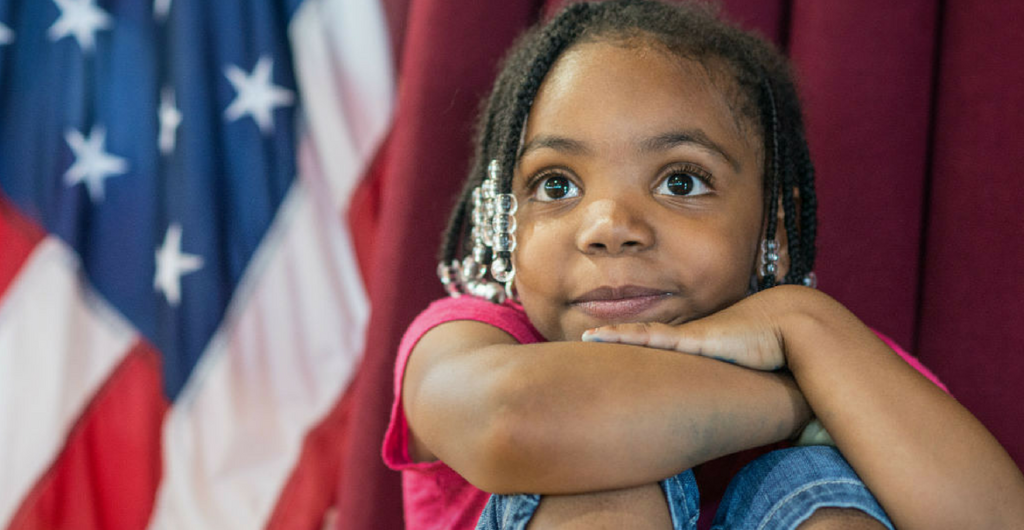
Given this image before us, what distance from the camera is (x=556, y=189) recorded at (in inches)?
35.5

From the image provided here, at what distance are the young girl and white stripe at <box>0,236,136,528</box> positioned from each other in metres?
0.66

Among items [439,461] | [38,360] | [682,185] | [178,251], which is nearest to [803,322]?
[682,185]

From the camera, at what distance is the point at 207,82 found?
55.6 inches

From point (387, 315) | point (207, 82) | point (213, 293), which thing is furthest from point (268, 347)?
point (207, 82)

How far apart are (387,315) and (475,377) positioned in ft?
1.74

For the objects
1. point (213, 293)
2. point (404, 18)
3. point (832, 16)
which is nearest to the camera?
point (832, 16)

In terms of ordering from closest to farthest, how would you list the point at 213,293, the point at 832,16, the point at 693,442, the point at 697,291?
the point at 693,442, the point at 697,291, the point at 832,16, the point at 213,293

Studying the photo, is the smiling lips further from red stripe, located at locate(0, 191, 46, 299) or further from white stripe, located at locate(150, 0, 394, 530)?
red stripe, located at locate(0, 191, 46, 299)

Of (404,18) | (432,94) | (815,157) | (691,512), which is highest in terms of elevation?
(404,18)

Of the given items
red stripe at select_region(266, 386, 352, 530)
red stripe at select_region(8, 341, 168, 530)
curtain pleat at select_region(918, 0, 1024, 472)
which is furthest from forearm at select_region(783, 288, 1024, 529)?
red stripe at select_region(8, 341, 168, 530)

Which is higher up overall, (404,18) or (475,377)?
(404,18)

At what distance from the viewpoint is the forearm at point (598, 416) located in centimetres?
67

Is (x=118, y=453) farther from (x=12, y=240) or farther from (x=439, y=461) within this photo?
(x=439, y=461)

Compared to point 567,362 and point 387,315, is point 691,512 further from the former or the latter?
Result: point 387,315
